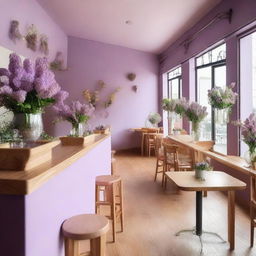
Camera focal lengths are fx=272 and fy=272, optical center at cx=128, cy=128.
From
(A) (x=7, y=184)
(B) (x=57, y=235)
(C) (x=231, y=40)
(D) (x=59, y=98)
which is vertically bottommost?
(B) (x=57, y=235)

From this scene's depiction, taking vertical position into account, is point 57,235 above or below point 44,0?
below

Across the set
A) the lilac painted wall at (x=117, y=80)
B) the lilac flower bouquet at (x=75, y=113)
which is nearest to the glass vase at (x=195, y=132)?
the lilac flower bouquet at (x=75, y=113)

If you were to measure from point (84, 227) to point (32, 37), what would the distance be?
4.27 meters

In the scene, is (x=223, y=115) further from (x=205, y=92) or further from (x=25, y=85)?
(x=25, y=85)

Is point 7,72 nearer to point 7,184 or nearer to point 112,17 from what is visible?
point 7,184

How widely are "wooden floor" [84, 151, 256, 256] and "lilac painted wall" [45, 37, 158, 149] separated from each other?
3716mm

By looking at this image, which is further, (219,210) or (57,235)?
(219,210)

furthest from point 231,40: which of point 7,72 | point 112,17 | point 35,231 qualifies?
point 35,231

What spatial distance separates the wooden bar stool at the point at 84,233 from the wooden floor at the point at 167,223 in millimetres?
882

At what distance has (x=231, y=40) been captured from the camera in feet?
13.3

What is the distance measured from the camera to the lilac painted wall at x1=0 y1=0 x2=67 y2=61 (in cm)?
411

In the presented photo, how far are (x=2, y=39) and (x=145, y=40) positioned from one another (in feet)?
13.8

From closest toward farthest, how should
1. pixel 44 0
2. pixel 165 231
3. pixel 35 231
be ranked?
pixel 35 231
pixel 165 231
pixel 44 0

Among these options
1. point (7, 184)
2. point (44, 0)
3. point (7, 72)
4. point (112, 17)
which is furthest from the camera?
point (112, 17)
